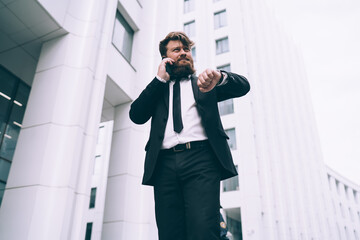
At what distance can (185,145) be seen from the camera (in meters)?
1.84

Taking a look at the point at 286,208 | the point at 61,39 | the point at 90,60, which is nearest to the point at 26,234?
the point at 90,60

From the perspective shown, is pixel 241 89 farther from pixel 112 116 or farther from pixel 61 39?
pixel 112 116

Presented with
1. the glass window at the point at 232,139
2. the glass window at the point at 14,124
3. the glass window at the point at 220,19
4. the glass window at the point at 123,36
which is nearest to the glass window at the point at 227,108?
the glass window at the point at 232,139

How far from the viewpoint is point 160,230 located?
174 cm

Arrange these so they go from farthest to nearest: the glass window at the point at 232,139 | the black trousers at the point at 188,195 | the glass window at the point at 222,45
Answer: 1. the glass window at the point at 222,45
2. the glass window at the point at 232,139
3. the black trousers at the point at 188,195

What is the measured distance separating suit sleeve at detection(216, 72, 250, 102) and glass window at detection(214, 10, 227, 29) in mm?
25893

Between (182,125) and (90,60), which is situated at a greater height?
(90,60)

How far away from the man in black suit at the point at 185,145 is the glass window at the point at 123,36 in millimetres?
6879

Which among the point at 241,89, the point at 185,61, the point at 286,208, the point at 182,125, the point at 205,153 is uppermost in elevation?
the point at 286,208

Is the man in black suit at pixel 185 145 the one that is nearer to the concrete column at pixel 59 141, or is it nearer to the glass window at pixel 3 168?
the concrete column at pixel 59 141

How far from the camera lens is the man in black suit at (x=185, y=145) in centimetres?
164

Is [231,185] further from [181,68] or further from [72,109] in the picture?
[181,68]

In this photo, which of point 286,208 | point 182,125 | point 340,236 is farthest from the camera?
point 340,236

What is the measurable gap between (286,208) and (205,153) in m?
26.6
